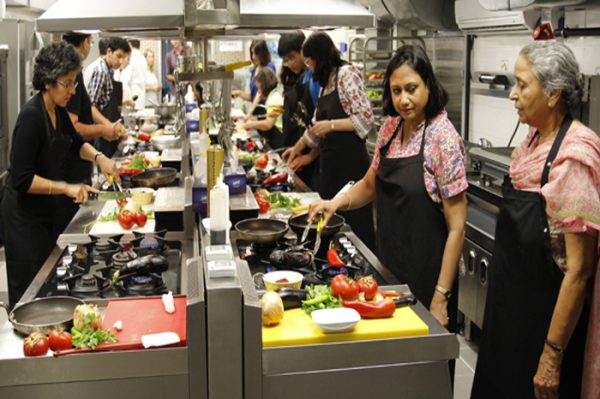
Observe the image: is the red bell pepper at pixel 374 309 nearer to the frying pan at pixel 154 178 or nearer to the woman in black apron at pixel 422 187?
the woman in black apron at pixel 422 187

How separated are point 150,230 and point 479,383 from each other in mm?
1616

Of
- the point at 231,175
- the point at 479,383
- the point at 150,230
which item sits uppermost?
the point at 231,175

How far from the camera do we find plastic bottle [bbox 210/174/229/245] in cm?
228

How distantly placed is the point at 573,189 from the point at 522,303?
510 millimetres

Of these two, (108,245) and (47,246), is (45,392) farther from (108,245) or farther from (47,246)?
(47,246)

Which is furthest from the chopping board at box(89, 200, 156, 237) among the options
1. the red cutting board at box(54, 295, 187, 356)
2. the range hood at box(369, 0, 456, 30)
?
the range hood at box(369, 0, 456, 30)

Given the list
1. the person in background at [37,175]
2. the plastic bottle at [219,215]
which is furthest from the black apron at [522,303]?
the person in background at [37,175]

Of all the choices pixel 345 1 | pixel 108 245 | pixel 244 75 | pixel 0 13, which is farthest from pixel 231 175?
pixel 244 75

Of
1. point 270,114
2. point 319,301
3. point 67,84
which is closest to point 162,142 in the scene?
point 270,114

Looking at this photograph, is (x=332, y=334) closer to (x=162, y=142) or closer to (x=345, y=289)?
(x=345, y=289)

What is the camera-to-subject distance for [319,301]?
2.40 metres

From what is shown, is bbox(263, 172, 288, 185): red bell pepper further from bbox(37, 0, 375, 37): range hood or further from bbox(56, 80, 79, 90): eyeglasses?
bbox(37, 0, 375, 37): range hood

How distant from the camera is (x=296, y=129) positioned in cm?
675

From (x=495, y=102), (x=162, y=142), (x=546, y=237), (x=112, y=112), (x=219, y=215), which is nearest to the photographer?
(x=219, y=215)
